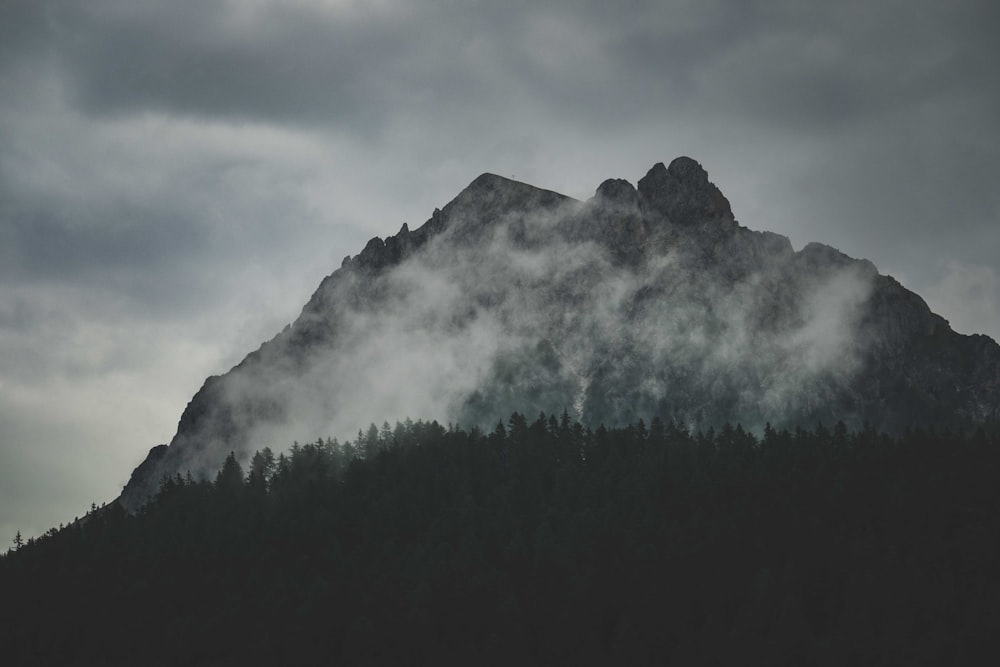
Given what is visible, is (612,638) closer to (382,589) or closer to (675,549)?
(675,549)

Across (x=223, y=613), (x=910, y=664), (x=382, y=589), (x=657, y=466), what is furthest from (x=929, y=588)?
(x=223, y=613)

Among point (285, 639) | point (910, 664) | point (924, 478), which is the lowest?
point (910, 664)

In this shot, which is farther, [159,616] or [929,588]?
[159,616]

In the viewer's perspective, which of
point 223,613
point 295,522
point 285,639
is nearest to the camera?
point 285,639

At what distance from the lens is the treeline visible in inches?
5310

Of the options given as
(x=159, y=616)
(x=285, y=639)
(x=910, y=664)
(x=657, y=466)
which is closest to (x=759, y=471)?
(x=657, y=466)

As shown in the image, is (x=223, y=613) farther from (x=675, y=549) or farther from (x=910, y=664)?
(x=910, y=664)

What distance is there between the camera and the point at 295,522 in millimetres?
190500

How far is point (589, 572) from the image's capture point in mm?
153500

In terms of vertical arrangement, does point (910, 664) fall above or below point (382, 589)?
below

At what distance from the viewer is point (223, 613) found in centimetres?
16150

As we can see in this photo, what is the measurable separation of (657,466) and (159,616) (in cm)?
8168

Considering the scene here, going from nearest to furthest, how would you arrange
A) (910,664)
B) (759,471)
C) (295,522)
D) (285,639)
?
1. (910,664)
2. (285,639)
3. (759,471)
4. (295,522)

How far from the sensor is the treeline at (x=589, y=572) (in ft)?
443
